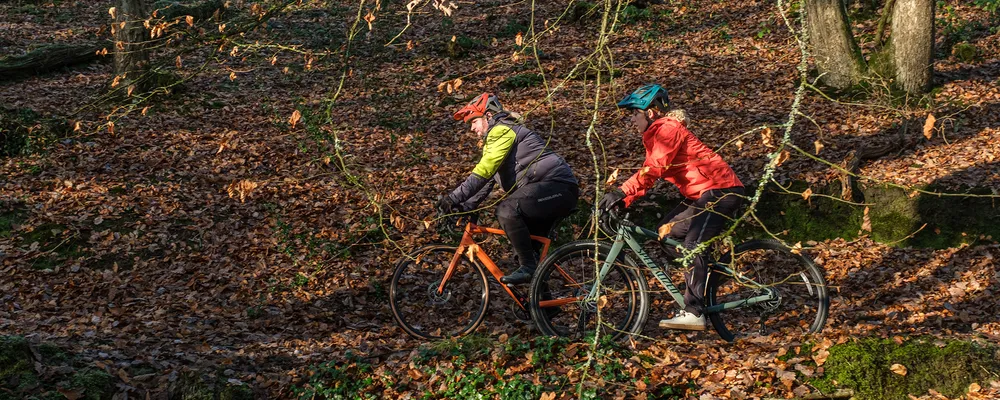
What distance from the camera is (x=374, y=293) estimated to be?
786 cm

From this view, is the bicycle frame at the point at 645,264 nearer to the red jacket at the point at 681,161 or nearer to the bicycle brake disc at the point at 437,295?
the red jacket at the point at 681,161

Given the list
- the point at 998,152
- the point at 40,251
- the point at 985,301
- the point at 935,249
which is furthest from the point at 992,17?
the point at 40,251

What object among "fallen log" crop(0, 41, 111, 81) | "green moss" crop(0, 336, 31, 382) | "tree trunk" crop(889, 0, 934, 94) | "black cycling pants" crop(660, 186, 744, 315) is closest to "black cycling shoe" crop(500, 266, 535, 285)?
"black cycling pants" crop(660, 186, 744, 315)

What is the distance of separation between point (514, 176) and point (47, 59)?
1174 centimetres

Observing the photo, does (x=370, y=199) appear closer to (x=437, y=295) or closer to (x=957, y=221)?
(x=437, y=295)

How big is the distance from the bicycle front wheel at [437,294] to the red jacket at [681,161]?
170 cm

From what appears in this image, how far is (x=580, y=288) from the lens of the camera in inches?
242

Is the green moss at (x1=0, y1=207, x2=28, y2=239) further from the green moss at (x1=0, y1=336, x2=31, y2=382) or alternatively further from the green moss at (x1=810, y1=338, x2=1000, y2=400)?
the green moss at (x1=810, y1=338, x2=1000, y2=400)

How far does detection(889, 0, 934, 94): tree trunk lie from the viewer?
10836 millimetres

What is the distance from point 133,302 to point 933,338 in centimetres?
735

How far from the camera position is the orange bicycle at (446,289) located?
6238mm

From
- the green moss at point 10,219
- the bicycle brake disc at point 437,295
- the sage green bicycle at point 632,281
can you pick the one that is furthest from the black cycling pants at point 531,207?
the green moss at point 10,219

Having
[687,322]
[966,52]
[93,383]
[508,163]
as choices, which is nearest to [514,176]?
[508,163]

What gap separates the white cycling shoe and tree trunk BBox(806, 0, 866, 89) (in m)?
7.66
